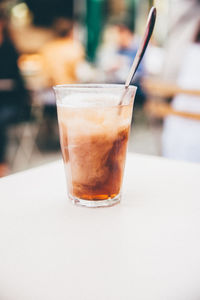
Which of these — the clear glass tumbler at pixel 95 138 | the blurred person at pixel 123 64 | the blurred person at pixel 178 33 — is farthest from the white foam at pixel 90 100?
the blurred person at pixel 123 64

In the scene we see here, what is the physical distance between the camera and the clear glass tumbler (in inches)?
23.3

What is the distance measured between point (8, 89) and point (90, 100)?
293 centimetres

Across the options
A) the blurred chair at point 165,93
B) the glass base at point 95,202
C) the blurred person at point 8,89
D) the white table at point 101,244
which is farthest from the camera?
the blurred person at point 8,89

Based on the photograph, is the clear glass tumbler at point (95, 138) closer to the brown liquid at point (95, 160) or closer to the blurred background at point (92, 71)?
the brown liquid at point (95, 160)

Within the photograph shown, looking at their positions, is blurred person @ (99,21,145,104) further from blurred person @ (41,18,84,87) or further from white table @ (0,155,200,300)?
white table @ (0,155,200,300)

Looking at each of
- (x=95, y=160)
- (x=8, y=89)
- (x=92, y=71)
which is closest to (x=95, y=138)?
(x=95, y=160)

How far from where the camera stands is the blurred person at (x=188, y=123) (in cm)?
209

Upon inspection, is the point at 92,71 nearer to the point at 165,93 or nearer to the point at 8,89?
the point at 8,89

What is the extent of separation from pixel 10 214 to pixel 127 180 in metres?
0.28

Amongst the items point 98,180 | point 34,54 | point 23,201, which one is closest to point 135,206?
point 98,180

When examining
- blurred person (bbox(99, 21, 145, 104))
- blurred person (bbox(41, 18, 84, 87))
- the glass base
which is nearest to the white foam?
the glass base

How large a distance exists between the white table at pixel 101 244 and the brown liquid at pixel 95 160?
0.12ft

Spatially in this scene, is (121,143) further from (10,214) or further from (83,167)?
(10,214)

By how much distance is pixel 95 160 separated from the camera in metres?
0.59
